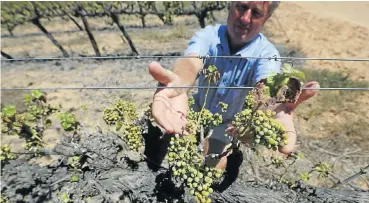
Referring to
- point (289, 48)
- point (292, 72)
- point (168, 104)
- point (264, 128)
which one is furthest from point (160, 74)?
point (289, 48)

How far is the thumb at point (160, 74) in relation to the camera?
193 cm

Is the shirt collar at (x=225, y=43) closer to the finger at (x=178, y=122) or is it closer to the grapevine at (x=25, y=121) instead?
the finger at (x=178, y=122)

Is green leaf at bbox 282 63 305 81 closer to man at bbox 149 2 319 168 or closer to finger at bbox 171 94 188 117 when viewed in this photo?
man at bbox 149 2 319 168

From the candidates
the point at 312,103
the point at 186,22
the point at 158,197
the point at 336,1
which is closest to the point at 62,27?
the point at 186,22

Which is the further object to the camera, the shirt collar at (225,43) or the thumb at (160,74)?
the shirt collar at (225,43)

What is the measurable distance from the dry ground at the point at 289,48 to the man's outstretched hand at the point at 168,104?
71.2 inches

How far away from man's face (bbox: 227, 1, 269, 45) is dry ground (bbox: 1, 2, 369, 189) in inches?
63.3

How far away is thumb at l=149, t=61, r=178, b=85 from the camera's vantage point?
6.34 feet

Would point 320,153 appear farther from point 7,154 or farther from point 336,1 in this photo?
point 336,1

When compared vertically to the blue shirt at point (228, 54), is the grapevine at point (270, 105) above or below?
below

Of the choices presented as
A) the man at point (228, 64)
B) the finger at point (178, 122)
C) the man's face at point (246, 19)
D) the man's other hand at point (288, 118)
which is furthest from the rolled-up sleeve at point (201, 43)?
the man's other hand at point (288, 118)

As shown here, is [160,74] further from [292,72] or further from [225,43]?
[225,43]

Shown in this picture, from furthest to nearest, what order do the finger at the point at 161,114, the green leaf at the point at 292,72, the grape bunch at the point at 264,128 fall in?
the finger at the point at 161,114 → the grape bunch at the point at 264,128 → the green leaf at the point at 292,72

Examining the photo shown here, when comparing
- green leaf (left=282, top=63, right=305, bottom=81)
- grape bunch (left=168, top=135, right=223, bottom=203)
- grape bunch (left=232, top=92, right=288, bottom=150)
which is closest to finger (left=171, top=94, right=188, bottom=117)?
grape bunch (left=168, top=135, right=223, bottom=203)
